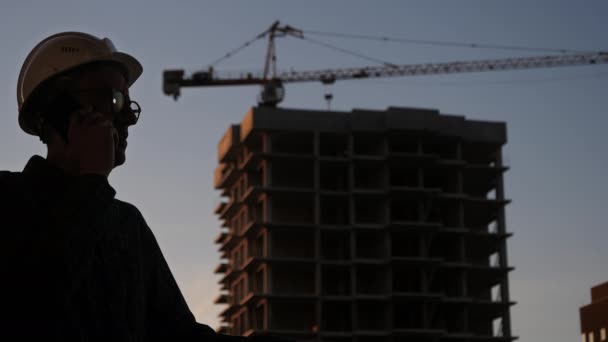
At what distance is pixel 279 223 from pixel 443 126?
22.4 m

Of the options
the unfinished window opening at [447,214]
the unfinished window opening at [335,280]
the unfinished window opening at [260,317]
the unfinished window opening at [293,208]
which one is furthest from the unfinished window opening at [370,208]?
the unfinished window opening at [260,317]

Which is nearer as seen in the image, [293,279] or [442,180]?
[293,279]

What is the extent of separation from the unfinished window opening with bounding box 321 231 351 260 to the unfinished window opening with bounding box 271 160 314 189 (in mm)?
5864

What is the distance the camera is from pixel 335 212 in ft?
434

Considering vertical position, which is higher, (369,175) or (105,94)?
(369,175)

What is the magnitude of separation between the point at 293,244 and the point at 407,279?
13236 millimetres

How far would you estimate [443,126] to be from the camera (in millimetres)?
135000

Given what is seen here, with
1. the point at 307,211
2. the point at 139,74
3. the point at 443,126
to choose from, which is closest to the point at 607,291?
the point at 443,126

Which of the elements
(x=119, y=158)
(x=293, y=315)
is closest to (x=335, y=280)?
(x=293, y=315)

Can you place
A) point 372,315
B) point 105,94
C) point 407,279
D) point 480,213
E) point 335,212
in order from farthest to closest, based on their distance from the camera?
point 480,213 → point 335,212 → point 407,279 → point 372,315 → point 105,94

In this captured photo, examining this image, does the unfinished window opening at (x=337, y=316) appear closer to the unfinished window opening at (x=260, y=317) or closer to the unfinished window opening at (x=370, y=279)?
the unfinished window opening at (x=370, y=279)

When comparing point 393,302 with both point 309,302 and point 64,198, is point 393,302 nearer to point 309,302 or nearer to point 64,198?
point 309,302

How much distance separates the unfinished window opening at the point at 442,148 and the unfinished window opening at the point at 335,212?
1163cm

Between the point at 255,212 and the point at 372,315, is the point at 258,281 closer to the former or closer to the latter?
the point at 255,212
